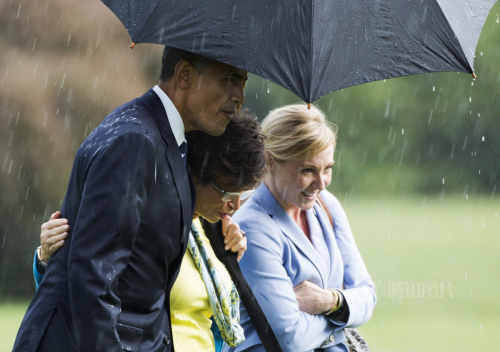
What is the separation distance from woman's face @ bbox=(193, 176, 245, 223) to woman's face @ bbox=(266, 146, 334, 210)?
0.43m

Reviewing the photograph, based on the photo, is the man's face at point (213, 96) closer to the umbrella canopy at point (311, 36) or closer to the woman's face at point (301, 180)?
the umbrella canopy at point (311, 36)

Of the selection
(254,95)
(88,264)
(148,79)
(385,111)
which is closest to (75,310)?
(88,264)

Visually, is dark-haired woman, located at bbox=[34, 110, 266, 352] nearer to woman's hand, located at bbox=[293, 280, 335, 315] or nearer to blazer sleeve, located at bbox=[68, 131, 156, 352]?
woman's hand, located at bbox=[293, 280, 335, 315]

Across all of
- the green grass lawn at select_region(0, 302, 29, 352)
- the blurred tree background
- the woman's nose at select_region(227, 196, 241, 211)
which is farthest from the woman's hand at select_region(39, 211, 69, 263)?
the green grass lawn at select_region(0, 302, 29, 352)

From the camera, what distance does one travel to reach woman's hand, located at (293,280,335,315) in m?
2.26

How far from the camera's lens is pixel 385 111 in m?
16.8

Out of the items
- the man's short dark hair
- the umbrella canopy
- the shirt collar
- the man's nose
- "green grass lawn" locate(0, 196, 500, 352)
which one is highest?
the umbrella canopy

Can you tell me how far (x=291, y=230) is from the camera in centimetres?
238

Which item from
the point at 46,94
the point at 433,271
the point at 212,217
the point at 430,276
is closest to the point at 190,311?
the point at 212,217

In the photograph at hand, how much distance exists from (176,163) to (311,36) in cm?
48

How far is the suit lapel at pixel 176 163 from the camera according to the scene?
1.50 metres

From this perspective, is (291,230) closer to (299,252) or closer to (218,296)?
(299,252)

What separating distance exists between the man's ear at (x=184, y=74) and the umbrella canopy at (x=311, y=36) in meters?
0.11

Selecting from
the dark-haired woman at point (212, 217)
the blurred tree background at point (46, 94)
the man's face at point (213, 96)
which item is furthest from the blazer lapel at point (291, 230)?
the blurred tree background at point (46, 94)
